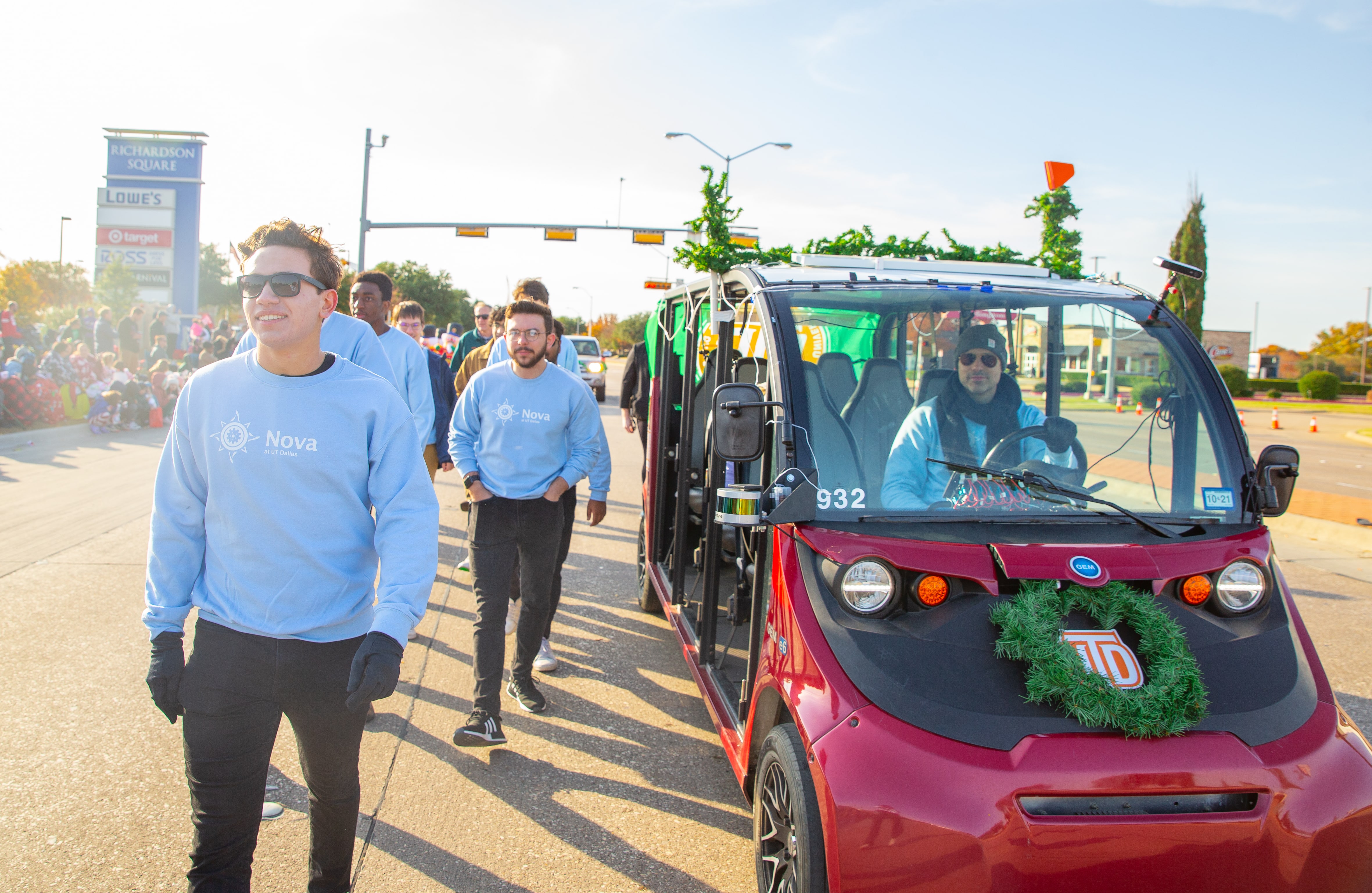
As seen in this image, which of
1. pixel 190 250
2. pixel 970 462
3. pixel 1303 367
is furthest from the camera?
pixel 1303 367

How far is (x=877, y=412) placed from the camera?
3129 millimetres

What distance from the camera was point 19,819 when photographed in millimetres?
3324

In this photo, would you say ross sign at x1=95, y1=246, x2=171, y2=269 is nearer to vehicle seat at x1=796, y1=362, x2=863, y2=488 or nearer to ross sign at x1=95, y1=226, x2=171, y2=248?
ross sign at x1=95, y1=226, x2=171, y2=248

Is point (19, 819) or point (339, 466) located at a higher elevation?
point (339, 466)

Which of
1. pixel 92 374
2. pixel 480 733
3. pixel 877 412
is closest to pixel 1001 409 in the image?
pixel 877 412

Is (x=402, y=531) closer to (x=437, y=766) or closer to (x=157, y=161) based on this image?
(x=437, y=766)

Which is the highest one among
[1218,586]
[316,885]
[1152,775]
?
[1218,586]

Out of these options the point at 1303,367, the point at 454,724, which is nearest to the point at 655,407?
the point at 454,724

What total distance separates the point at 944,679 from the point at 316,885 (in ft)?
6.24

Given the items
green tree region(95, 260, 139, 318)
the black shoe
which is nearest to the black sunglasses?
the black shoe

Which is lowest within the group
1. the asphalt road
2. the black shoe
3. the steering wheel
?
the asphalt road

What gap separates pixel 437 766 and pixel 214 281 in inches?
3865

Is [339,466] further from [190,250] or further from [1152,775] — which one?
[190,250]

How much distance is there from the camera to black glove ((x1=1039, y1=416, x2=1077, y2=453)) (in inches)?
122
